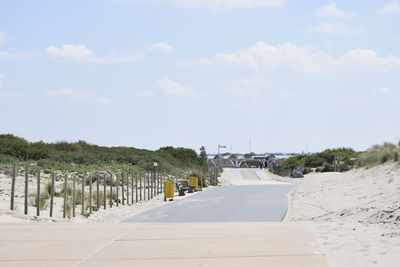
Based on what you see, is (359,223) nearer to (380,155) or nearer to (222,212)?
(222,212)

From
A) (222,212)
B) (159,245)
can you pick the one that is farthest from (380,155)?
(159,245)

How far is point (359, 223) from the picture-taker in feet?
45.1

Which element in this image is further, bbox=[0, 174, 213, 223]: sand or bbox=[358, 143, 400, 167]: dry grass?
bbox=[358, 143, 400, 167]: dry grass

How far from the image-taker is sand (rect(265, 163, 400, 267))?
9.19 metres

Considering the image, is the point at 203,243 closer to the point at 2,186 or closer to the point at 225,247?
the point at 225,247

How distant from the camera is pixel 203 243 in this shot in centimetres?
1061

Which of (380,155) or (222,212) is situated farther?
(380,155)

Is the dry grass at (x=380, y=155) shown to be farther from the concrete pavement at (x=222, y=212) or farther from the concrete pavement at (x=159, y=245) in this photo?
the concrete pavement at (x=159, y=245)

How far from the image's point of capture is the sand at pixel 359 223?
9188mm

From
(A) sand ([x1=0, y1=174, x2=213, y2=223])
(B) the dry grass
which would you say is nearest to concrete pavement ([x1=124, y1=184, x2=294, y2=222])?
(A) sand ([x1=0, y1=174, x2=213, y2=223])

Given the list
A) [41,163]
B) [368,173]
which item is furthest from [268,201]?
[41,163]

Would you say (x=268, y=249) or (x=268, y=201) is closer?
(x=268, y=249)

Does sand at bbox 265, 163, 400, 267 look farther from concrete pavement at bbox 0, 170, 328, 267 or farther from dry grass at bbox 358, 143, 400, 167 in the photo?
dry grass at bbox 358, 143, 400, 167

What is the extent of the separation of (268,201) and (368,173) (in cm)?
897
